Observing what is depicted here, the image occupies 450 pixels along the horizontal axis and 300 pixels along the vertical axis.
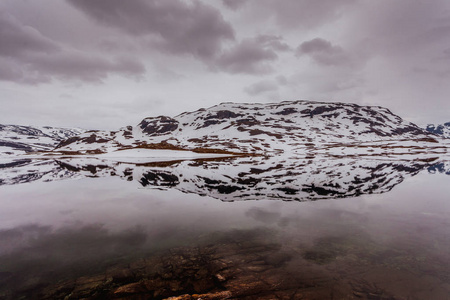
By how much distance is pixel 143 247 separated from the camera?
8812mm

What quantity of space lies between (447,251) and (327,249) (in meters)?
4.31

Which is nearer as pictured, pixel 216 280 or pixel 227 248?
pixel 216 280

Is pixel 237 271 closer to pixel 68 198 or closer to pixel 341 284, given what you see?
pixel 341 284

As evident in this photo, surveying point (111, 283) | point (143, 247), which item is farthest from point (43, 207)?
point (111, 283)

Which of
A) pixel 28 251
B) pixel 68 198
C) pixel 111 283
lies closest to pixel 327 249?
pixel 111 283

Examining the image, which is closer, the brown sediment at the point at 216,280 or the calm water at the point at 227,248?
the brown sediment at the point at 216,280

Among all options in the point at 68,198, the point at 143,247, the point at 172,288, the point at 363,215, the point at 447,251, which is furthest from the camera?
the point at 68,198

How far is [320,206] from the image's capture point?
47.9 feet

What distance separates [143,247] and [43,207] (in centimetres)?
1030

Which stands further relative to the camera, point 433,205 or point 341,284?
point 433,205

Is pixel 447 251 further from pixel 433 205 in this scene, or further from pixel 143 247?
pixel 143 247

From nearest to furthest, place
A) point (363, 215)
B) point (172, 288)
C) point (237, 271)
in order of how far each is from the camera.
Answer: point (172, 288) < point (237, 271) < point (363, 215)

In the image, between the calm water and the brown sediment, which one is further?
the calm water

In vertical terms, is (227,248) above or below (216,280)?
above
